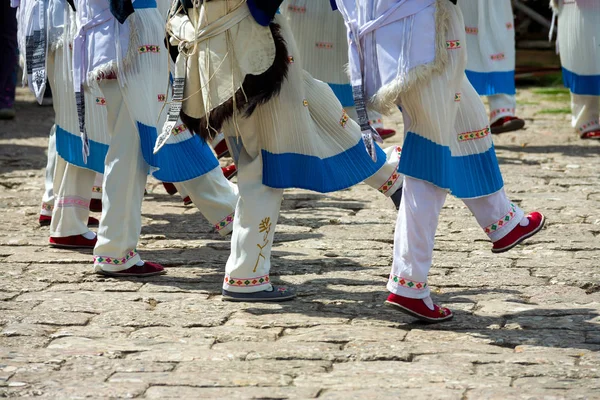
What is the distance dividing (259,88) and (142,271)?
3.80ft

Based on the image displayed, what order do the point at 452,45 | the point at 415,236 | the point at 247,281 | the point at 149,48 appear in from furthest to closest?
the point at 149,48 < the point at 247,281 < the point at 415,236 < the point at 452,45

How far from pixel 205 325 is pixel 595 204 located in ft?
9.73

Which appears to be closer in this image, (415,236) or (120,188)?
(415,236)

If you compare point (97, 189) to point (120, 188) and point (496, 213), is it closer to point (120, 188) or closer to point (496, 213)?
point (120, 188)

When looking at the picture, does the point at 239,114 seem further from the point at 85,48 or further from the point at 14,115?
the point at 14,115

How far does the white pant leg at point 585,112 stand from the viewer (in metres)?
8.52

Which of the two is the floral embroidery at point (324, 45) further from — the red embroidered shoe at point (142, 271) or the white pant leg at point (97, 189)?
the red embroidered shoe at point (142, 271)

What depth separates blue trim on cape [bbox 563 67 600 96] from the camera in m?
8.35

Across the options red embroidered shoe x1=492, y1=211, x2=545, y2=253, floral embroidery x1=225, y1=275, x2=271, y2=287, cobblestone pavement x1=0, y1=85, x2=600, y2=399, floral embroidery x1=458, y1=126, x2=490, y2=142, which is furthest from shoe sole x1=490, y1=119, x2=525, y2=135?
floral embroidery x1=225, y1=275, x2=271, y2=287

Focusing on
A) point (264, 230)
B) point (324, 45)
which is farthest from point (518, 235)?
point (324, 45)

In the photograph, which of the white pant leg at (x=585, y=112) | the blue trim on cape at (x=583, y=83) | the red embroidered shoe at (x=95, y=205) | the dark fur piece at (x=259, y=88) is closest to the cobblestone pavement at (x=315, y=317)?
the red embroidered shoe at (x=95, y=205)

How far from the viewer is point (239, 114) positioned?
14.1 ft

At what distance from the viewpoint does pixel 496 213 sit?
4.46 m

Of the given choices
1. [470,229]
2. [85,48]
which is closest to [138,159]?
[85,48]
